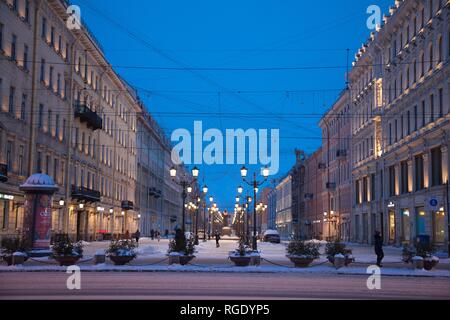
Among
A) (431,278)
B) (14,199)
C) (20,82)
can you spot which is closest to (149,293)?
(431,278)

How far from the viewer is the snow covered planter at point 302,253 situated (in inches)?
1116

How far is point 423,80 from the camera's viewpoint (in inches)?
1821

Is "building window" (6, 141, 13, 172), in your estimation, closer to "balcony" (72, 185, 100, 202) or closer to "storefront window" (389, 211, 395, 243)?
"balcony" (72, 185, 100, 202)

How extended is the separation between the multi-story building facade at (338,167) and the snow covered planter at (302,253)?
1845 inches

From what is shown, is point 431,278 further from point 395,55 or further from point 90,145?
point 90,145

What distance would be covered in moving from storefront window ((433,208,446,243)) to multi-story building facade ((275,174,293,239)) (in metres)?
82.4

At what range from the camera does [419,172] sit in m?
49.0

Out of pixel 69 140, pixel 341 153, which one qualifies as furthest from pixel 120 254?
pixel 341 153

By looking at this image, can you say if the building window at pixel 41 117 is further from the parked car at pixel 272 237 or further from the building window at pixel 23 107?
the parked car at pixel 272 237

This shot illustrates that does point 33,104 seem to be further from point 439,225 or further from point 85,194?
point 439,225

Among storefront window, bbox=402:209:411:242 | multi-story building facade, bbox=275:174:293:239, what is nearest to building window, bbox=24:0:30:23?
storefront window, bbox=402:209:411:242

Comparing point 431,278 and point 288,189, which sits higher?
point 288,189
